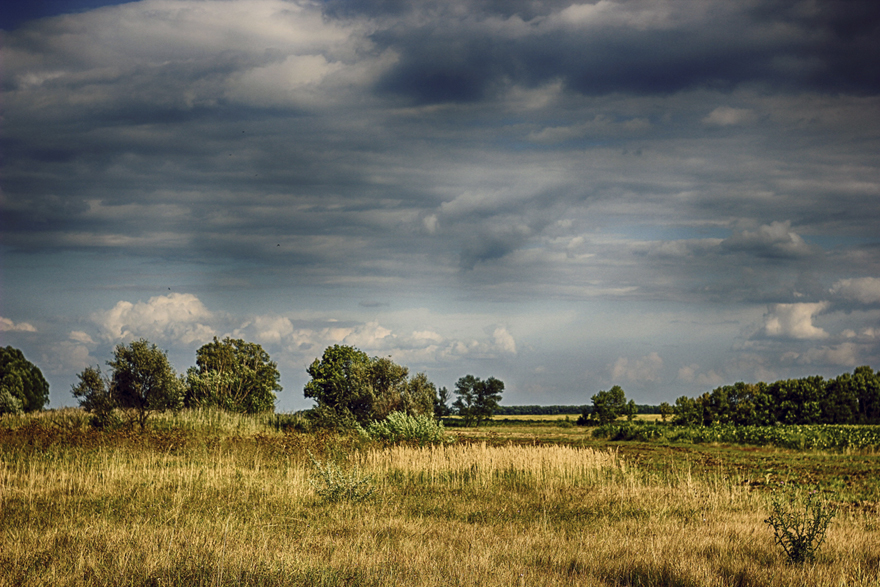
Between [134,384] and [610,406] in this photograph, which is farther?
[610,406]

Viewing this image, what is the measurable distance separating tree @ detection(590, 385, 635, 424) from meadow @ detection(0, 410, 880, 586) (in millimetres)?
75624

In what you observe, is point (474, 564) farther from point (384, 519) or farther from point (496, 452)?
point (496, 452)

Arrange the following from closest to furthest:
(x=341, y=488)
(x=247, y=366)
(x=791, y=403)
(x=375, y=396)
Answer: (x=341, y=488)
(x=375, y=396)
(x=247, y=366)
(x=791, y=403)

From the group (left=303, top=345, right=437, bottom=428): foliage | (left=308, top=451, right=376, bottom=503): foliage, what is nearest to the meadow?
(left=308, top=451, right=376, bottom=503): foliage

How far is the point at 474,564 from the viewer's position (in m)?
7.05

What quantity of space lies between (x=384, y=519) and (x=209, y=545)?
3627mm

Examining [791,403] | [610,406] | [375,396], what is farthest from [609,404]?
[375,396]

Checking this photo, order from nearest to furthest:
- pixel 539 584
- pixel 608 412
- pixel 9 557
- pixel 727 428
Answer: pixel 539 584
pixel 9 557
pixel 727 428
pixel 608 412

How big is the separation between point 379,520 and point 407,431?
1377 cm

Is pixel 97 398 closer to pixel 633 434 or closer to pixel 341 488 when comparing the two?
pixel 341 488

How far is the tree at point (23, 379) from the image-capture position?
6516cm

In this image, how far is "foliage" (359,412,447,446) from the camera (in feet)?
78.9

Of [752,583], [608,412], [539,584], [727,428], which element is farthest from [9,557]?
[608,412]

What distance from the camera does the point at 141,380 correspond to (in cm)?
2717
